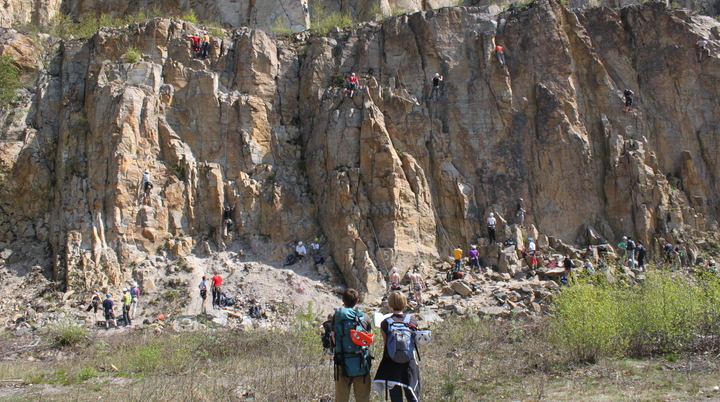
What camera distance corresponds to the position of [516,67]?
22.7 metres

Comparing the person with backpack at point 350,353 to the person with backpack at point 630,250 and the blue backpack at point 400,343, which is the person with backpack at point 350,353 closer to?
the blue backpack at point 400,343

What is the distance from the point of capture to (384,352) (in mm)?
5418

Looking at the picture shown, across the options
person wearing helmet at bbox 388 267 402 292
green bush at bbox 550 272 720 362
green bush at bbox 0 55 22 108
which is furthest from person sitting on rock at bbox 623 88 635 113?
green bush at bbox 0 55 22 108

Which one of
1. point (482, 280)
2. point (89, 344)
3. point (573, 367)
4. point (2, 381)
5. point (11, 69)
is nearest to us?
point (573, 367)

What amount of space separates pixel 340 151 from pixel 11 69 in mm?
14795

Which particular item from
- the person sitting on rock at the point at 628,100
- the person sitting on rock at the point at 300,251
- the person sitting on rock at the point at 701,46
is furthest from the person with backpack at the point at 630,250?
the person sitting on rock at the point at 300,251

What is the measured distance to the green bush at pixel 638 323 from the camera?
875 cm

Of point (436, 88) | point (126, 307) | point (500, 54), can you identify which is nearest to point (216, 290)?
point (126, 307)

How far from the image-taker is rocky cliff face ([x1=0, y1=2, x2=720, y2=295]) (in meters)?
19.0

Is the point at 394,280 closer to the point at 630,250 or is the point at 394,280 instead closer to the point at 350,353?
the point at 630,250

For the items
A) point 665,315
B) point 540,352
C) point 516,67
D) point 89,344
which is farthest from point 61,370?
point 516,67

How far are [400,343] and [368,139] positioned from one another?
15370 mm

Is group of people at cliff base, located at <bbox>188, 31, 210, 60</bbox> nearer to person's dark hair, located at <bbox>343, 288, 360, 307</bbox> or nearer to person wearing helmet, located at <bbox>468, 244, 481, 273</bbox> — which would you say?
person wearing helmet, located at <bbox>468, 244, 481, 273</bbox>

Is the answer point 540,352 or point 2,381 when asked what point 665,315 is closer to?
point 540,352
